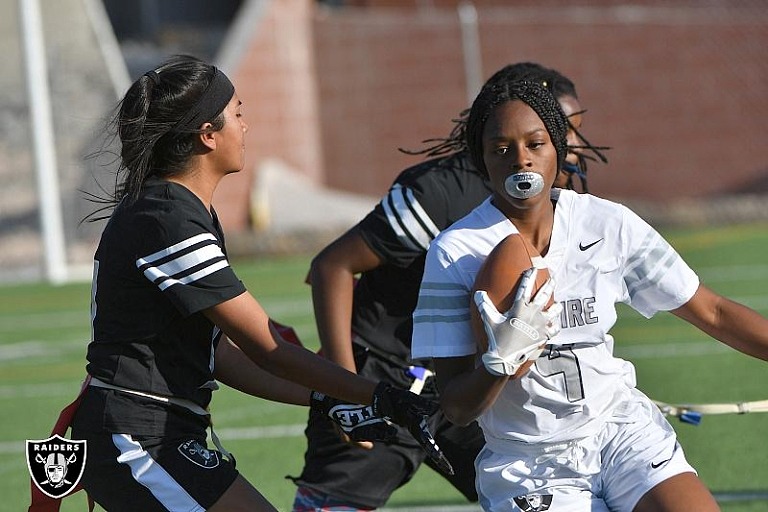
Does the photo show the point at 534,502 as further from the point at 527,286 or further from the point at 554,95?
the point at 554,95

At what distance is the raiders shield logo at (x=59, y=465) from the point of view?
163 inches

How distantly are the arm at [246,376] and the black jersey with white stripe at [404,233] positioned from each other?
76cm

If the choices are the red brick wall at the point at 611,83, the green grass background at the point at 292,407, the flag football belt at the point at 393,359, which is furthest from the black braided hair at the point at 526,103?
the red brick wall at the point at 611,83

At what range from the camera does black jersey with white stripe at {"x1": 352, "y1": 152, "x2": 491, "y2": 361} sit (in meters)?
5.11

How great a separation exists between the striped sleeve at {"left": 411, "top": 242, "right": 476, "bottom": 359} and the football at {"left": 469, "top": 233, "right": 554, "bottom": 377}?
0.09 m

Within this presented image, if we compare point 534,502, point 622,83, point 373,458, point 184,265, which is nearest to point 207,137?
point 184,265

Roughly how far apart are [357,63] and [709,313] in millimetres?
19900

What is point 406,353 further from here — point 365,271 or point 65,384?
point 65,384

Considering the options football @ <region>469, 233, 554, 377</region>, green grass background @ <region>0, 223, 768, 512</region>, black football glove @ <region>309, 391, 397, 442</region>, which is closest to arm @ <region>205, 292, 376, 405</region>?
black football glove @ <region>309, 391, 397, 442</region>

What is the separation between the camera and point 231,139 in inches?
169

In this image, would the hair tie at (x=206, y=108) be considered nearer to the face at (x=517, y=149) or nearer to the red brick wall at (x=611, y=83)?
the face at (x=517, y=149)

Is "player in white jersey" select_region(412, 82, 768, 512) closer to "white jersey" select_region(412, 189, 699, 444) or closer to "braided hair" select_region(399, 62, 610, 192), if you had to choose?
"white jersey" select_region(412, 189, 699, 444)

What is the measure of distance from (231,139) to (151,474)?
1058mm

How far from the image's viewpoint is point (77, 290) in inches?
728
